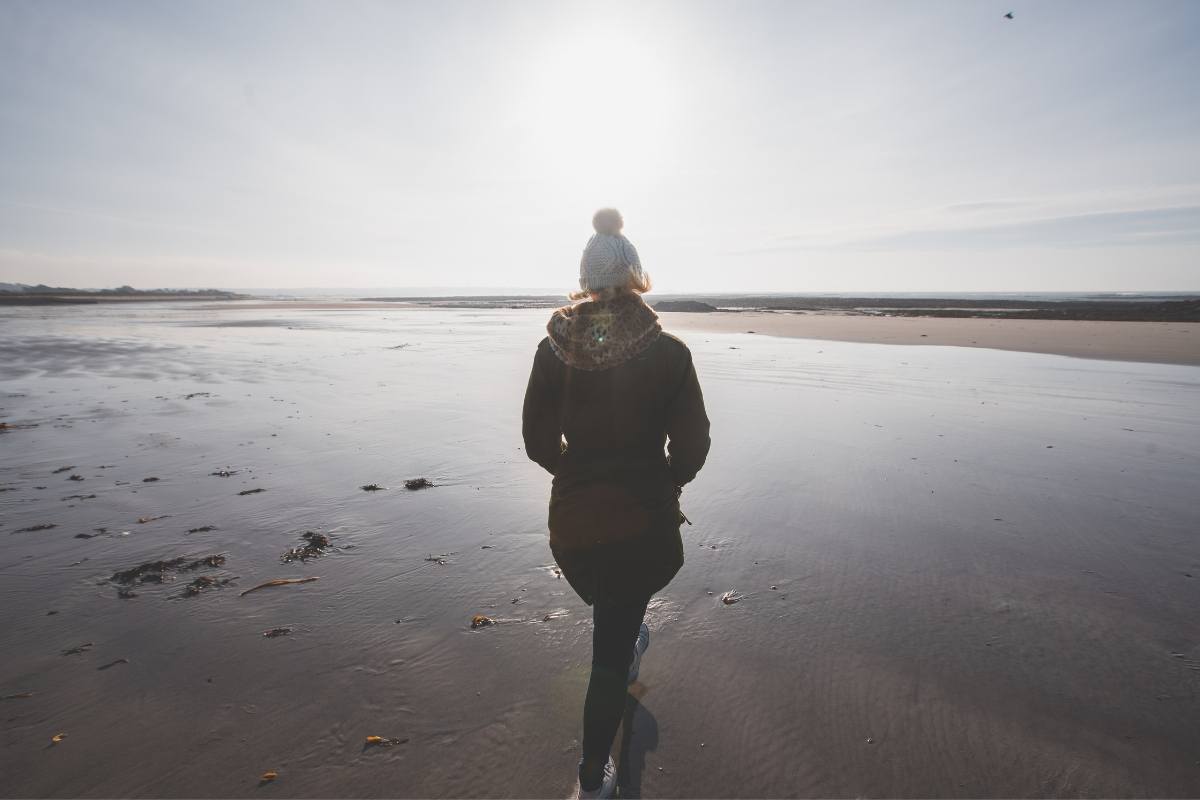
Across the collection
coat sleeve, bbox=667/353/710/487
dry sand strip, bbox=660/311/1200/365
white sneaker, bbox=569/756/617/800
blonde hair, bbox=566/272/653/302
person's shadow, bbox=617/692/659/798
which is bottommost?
person's shadow, bbox=617/692/659/798

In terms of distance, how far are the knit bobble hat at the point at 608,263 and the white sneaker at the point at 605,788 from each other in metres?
2.10

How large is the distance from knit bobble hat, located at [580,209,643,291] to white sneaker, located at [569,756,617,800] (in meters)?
2.10

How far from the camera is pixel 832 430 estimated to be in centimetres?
841

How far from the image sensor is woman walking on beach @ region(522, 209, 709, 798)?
2.25m

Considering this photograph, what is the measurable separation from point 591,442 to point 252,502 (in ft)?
15.8

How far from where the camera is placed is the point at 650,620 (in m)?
3.75

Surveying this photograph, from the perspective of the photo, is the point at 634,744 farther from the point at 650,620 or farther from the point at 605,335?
the point at 605,335

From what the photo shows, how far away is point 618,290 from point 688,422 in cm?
62

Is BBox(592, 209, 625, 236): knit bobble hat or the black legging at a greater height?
BBox(592, 209, 625, 236): knit bobble hat

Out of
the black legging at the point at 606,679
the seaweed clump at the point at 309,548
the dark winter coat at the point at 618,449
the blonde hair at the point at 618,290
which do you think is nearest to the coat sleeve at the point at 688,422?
the dark winter coat at the point at 618,449

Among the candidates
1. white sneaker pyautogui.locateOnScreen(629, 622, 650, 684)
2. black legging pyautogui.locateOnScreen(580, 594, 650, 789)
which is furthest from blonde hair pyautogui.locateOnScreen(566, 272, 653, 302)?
white sneaker pyautogui.locateOnScreen(629, 622, 650, 684)

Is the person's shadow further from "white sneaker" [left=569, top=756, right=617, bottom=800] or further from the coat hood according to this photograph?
the coat hood

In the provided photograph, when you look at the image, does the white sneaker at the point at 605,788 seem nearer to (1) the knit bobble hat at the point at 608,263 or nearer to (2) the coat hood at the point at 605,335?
(2) the coat hood at the point at 605,335

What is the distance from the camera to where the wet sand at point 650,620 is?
102 inches
